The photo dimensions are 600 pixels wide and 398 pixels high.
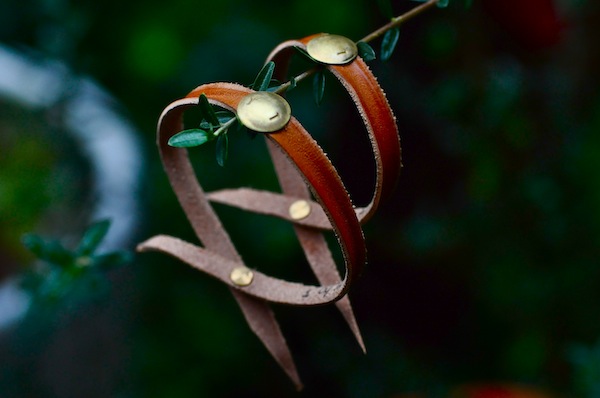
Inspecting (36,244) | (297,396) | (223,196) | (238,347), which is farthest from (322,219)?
(297,396)

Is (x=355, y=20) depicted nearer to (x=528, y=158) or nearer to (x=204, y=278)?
(x=528, y=158)

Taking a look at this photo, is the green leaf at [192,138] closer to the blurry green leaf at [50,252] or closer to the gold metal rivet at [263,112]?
the gold metal rivet at [263,112]

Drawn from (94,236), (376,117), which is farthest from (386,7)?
(94,236)

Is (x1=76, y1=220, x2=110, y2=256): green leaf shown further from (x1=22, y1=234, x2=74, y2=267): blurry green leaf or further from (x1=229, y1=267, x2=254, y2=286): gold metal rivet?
(x1=229, y1=267, x2=254, y2=286): gold metal rivet

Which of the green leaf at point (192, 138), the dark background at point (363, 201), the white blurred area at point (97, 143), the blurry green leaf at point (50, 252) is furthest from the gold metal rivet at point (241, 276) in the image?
the white blurred area at point (97, 143)

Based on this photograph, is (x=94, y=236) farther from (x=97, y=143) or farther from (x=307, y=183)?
(x=97, y=143)

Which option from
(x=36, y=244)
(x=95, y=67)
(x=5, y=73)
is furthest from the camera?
(x=5, y=73)
